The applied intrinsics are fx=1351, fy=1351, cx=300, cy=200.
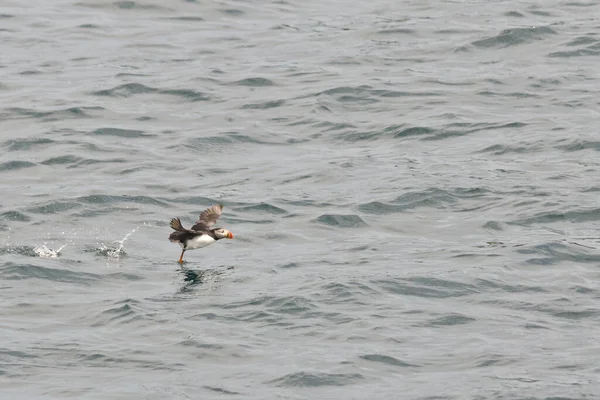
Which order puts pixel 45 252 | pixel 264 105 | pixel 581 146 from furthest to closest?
pixel 264 105 < pixel 581 146 < pixel 45 252

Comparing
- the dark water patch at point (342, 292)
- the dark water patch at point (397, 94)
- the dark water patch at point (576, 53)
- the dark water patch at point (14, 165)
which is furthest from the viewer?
the dark water patch at point (576, 53)

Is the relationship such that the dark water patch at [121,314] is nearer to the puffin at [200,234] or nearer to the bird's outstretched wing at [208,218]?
the puffin at [200,234]

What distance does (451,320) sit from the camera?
15.3 m

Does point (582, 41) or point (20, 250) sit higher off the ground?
point (582, 41)

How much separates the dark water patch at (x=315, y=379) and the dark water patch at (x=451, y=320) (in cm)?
185

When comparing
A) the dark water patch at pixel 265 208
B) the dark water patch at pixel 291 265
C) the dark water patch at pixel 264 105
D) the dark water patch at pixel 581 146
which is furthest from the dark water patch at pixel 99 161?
the dark water patch at pixel 581 146

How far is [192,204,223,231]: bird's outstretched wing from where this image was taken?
Result: 17547mm

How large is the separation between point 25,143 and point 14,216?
160 inches

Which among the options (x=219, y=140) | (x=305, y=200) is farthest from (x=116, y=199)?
(x=219, y=140)

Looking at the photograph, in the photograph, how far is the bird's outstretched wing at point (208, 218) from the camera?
57.6 ft

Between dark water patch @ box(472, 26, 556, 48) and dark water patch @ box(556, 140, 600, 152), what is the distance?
22.8 ft

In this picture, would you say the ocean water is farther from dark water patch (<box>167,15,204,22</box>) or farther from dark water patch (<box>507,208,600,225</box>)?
dark water patch (<box>167,15,204,22</box>)

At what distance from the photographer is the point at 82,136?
23.6m

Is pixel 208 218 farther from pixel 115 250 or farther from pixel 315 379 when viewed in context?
pixel 315 379
